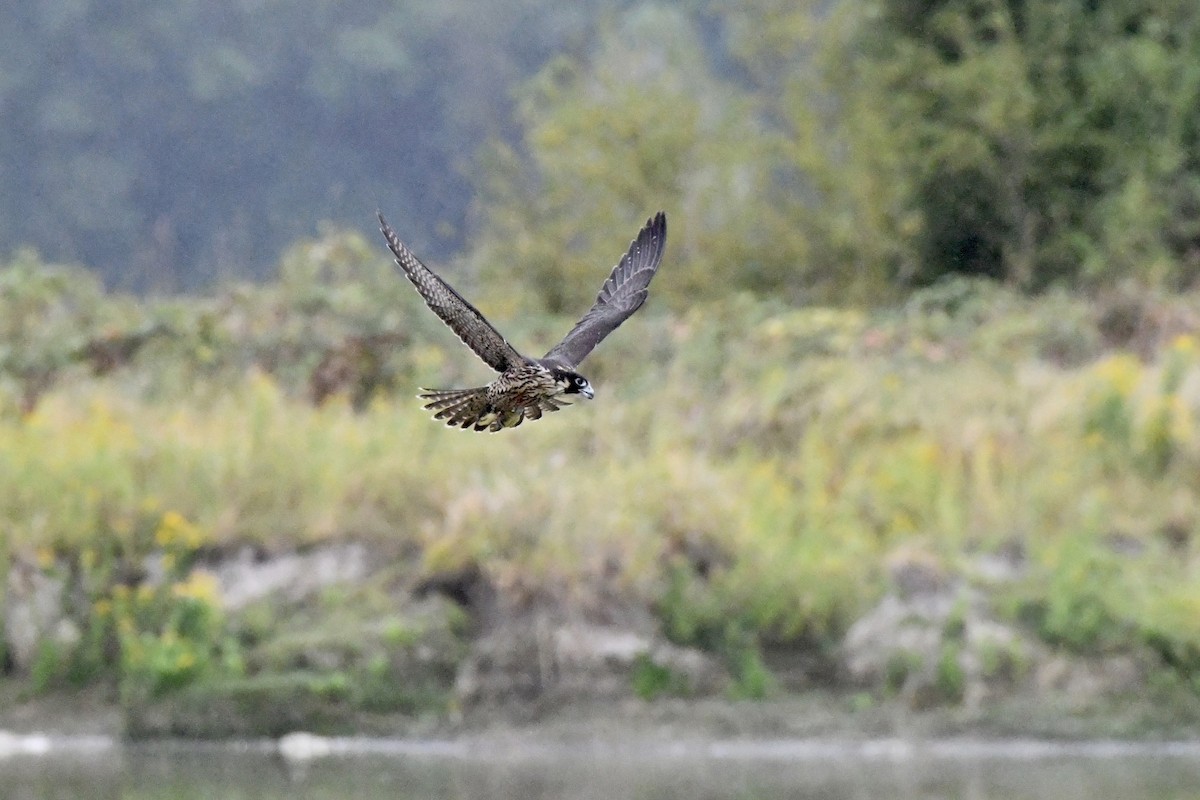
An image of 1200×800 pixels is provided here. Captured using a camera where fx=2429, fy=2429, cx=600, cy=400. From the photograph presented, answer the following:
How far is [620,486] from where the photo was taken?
1203cm

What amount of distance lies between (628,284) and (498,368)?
1.24 meters

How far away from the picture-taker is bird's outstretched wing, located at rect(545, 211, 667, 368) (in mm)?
8227

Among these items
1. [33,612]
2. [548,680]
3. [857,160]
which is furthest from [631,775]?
[857,160]

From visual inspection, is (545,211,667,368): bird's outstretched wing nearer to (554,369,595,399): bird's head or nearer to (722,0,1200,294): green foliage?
(554,369,595,399): bird's head

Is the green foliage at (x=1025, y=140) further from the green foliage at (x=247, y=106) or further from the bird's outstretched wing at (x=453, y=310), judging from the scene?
the green foliage at (x=247, y=106)

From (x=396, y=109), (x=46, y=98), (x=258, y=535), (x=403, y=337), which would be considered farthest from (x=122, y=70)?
(x=258, y=535)

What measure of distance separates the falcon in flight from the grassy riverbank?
374cm

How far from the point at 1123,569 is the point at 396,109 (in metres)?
32.6

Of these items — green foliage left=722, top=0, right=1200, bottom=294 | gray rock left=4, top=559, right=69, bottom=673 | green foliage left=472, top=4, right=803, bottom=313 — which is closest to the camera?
gray rock left=4, top=559, right=69, bottom=673

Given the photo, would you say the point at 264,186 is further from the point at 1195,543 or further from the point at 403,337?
the point at 1195,543

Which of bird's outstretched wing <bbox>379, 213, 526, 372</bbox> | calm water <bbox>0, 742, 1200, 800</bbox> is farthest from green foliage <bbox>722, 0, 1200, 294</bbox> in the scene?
bird's outstretched wing <bbox>379, 213, 526, 372</bbox>

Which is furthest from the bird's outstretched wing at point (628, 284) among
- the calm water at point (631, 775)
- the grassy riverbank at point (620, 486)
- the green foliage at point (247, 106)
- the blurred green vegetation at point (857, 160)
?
the green foliage at point (247, 106)

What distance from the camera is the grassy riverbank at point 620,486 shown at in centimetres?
1166

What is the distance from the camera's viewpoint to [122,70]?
42.7 meters
